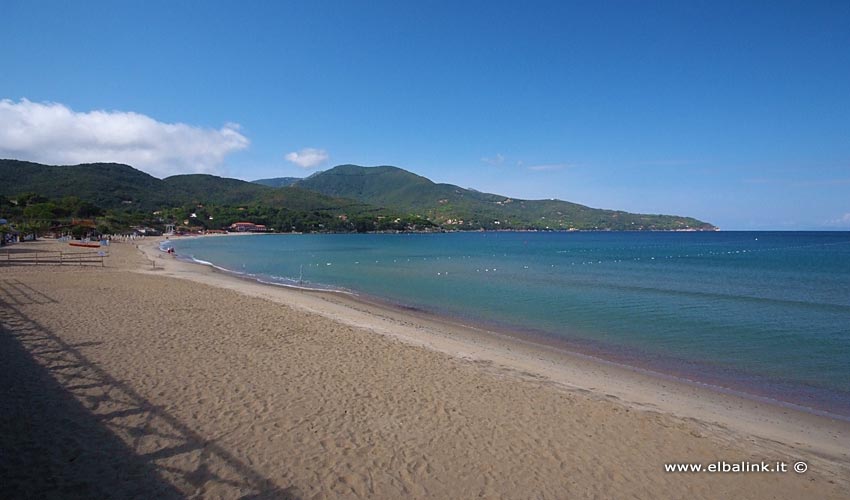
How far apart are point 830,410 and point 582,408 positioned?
5.56 m

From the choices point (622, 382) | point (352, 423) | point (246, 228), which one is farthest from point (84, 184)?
point (622, 382)

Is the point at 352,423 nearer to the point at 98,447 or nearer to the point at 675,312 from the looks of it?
the point at 98,447

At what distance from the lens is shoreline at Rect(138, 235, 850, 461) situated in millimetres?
7602

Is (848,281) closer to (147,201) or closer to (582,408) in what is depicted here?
(582,408)

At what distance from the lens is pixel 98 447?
5.10 m

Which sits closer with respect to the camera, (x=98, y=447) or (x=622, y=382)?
(x=98, y=447)

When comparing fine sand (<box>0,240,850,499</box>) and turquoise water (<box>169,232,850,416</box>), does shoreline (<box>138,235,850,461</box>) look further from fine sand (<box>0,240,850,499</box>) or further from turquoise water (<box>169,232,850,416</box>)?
turquoise water (<box>169,232,850,416</box>)

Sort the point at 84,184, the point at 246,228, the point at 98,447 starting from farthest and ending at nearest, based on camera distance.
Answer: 1. the point at 246,228
2. the point at 84,184
3. the point at 98,447

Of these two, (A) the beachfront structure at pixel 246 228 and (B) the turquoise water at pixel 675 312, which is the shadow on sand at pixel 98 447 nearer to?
(B) the turquoise water at pixel 675 312

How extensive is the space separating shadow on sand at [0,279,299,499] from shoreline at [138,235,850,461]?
21.8ft

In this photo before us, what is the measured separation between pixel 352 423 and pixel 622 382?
21.6 ft

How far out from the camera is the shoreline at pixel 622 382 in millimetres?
7602

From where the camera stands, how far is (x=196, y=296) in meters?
17.5

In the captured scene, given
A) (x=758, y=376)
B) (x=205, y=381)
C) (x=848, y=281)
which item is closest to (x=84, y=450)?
(x=205, y=381)
